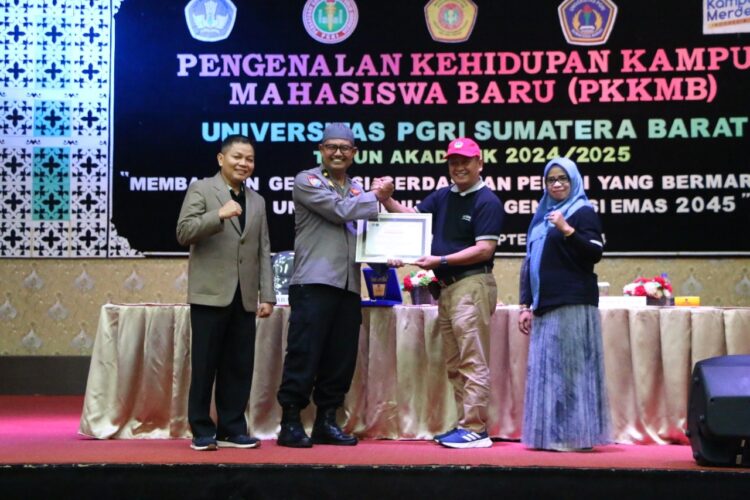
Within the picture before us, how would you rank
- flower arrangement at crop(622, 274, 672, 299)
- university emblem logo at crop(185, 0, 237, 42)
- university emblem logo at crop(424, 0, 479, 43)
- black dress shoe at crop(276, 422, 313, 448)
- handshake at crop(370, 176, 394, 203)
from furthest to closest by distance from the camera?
university emblem logo at crop(185, 0, 237, 42)
university emblem logo at crop(424, 0, 479, 43)
flower arrangement at crop(622, 274, 672, 299)
handshake at crop(370, 176, 394, 203)
black dress shoe at crop(276, 422, 313, 448)

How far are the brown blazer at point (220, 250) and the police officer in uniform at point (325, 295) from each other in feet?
0.61

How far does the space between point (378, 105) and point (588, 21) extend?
1.60 meters

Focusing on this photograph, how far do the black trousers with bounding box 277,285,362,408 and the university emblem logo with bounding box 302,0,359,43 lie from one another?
296 centimetres

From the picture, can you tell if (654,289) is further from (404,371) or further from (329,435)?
(329,435)

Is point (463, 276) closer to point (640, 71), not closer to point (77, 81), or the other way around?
point (640, 71)

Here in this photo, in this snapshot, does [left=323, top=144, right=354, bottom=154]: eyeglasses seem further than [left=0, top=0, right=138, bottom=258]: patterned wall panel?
No

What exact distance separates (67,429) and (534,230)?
2.81 m

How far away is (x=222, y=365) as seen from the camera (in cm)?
488

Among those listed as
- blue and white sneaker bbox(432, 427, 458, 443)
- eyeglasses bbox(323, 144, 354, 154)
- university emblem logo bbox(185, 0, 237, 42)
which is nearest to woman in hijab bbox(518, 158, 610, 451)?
blue and white sneaker bbox(432, 427, 458, 443)

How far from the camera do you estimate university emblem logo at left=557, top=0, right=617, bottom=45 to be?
722cm

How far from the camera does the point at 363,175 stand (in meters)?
7.30

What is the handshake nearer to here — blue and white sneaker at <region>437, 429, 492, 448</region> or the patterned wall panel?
blue and white sneaker at <region>437, 429, 492, 448</region>

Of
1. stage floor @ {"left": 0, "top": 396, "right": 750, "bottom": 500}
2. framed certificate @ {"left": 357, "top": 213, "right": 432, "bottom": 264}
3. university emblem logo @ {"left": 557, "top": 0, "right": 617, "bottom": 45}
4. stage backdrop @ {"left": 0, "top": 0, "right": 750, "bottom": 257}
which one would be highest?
university emblem logo @ {"left": 557, "top": 0, "right": 617, "bottom": 45}

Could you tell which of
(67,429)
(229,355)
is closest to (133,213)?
(67,429)
